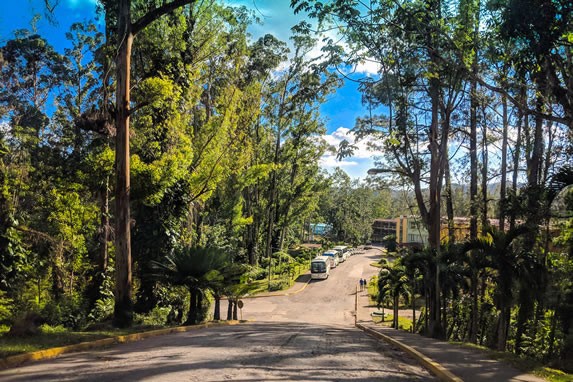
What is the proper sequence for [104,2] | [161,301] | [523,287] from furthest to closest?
[161,301] < [523,287] < [104,2]

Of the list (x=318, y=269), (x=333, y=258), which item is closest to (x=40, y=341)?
(x=318, y=269)

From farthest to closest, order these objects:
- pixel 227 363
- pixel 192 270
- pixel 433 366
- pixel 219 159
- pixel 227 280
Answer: pixel 219 159, pixel 227 280, pixel 192 270, pixel 433 366, pixel 227 363

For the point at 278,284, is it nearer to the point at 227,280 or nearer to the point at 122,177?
the point at 227,280

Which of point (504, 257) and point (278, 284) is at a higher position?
point (504, 257)

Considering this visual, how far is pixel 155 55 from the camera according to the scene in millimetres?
18406

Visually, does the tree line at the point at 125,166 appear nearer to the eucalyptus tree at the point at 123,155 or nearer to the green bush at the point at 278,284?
the eucalyptus tree at the point at 123,155

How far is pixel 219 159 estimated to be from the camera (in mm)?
20469

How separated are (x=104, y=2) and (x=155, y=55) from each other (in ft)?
19.3

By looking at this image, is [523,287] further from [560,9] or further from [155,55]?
[155,55]

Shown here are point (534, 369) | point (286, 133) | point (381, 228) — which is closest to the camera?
point (534, 369)

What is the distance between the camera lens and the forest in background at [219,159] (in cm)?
1083

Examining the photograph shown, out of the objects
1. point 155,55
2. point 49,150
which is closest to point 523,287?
point 155,55

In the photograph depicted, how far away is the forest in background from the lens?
10828mm

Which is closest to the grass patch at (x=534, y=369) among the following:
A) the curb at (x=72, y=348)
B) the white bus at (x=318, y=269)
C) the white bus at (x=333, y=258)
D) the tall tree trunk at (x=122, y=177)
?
the curb at (x=72, y=348)
